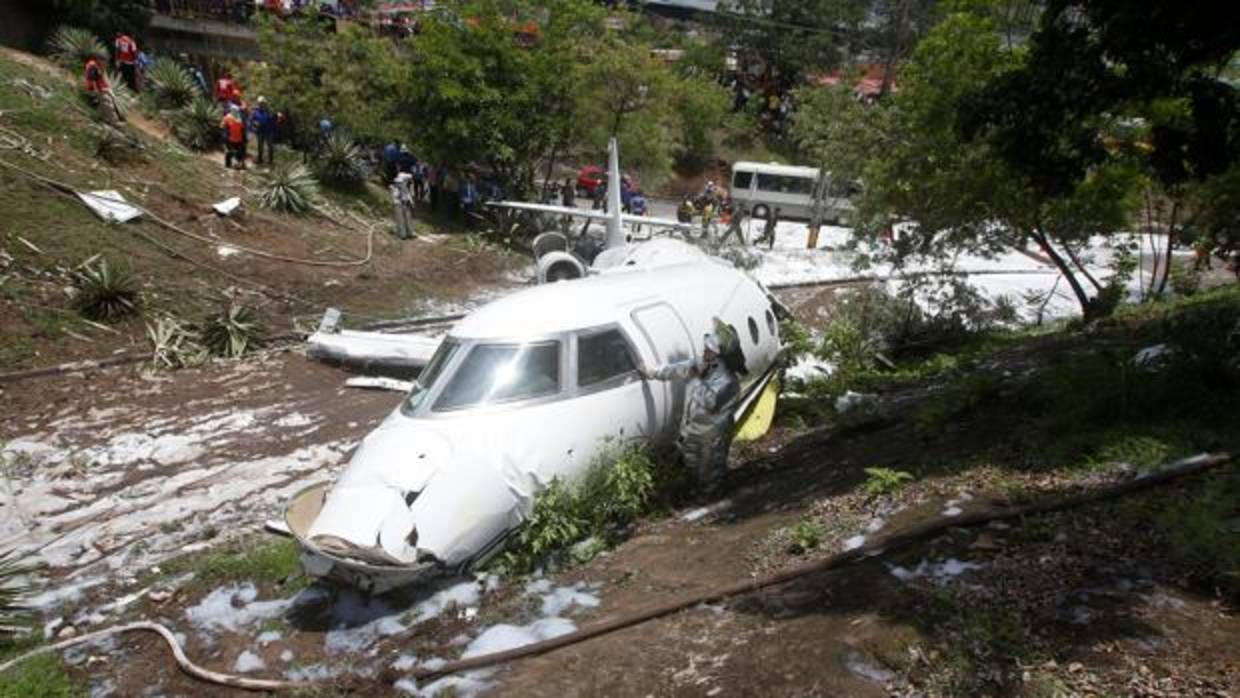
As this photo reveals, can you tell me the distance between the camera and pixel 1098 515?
6.55 metres

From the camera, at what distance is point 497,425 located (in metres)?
8.05

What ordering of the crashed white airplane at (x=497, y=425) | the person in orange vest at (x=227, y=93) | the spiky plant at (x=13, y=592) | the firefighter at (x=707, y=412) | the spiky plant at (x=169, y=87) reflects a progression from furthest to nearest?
the person in orange vest at (x=227, y=93) → the spiky plant at (x=169, y=87) → the firefighter at (x=707, y=412) → the spiky plant at (x=13, y=592) → the crashed white airplane at (x=497, y=425)

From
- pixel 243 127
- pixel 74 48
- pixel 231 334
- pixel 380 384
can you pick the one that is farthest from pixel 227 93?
pixel 380 384

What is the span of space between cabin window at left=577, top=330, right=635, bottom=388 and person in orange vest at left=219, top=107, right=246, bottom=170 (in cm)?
1911

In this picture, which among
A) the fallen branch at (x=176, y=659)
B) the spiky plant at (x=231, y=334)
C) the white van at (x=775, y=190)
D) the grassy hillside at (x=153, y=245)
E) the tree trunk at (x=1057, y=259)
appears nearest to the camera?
the fallen branch at (x=176, y=659)

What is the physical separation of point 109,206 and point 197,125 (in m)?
7.53

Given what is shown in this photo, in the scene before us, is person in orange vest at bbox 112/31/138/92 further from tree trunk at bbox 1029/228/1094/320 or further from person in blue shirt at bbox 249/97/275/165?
tree trunk at bbox 1029/228/1094/320

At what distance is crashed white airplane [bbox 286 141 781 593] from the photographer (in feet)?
23.4

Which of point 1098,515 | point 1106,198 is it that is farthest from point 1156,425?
point 1106,198

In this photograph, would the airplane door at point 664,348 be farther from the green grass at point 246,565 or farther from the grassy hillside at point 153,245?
the grassy hillside at point 153,245

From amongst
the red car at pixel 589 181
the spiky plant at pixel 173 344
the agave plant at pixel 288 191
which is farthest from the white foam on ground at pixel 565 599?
the red car at pixel 589 181

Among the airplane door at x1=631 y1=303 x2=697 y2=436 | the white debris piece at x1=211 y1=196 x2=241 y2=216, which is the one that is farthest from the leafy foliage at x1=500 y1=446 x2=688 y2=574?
the white debris piece at x1=211 y1=196 x2=241 y2=216

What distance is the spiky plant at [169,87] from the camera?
83.9ft

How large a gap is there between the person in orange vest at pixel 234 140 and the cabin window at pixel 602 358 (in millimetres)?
19112
